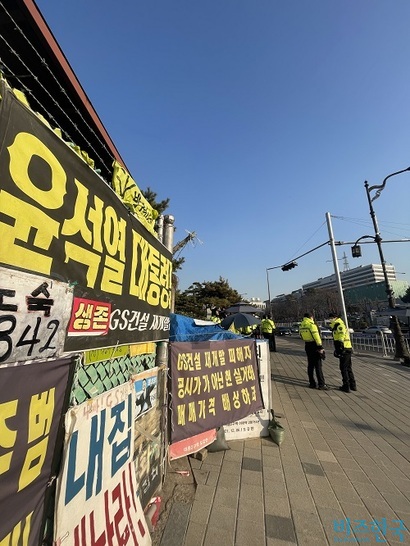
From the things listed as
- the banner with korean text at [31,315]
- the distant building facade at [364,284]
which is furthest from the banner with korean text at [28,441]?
the distant building facade at [364,284]

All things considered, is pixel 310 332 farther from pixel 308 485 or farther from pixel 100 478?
pixel 100 478

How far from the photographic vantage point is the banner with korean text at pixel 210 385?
2961 mm

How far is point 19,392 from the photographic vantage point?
1.13 meters

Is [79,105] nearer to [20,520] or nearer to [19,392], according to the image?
[19,392]

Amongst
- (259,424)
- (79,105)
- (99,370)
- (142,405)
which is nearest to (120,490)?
(142,405)

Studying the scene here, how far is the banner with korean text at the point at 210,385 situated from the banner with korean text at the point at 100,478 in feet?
2.96

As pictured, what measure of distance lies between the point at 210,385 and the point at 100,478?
181cm

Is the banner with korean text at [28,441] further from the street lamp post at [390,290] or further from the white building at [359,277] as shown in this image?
the white building at [359,277]

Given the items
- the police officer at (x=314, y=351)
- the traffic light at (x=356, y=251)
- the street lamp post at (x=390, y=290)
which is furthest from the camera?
the traffic light at (x=356, y=251)

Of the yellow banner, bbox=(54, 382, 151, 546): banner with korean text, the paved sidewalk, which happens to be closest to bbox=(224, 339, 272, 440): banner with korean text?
the paved sidewalk

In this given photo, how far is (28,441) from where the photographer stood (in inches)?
46.6

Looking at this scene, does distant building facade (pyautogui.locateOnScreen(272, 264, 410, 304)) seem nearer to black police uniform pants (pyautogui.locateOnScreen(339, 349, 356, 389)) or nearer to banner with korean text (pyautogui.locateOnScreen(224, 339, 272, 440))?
black police uniform pants (pyautogui.locateOnScreen(339, 349, 356, 389))

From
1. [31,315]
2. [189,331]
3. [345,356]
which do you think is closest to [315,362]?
[345,356]

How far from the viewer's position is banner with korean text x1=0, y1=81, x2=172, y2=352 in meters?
1.09
